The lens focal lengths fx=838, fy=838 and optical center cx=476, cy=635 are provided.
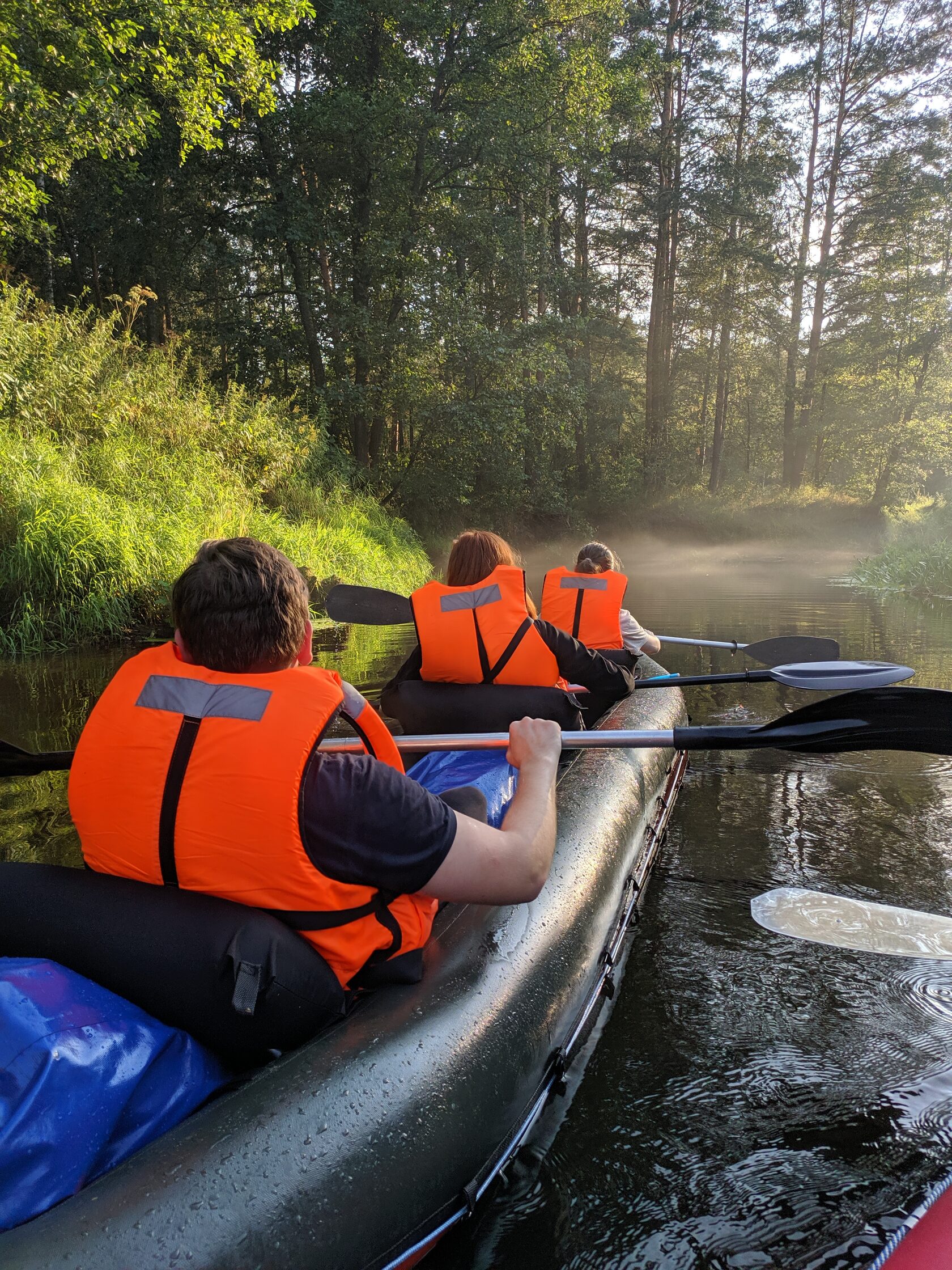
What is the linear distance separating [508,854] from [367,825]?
0.29m

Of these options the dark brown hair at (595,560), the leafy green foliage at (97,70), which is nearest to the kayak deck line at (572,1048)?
the dark brown hair at (595,560)

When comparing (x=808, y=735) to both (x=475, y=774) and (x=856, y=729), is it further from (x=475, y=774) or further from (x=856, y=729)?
(x=475, y=774)

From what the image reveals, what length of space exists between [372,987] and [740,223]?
23.9 metres

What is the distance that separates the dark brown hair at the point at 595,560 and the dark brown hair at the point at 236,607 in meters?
3.33

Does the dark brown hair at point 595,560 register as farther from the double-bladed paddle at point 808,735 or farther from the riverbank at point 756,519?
the riverbank at point 756,519

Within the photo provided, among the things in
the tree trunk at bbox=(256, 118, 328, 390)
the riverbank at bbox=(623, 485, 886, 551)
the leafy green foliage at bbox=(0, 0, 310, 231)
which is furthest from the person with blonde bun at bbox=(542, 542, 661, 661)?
the riverbank at bbox=(623, 485, 886, 551)

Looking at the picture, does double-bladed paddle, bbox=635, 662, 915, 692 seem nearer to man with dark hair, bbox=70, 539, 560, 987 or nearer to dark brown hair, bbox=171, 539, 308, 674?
man with dark hair, bbox=70, 539, 560, 987

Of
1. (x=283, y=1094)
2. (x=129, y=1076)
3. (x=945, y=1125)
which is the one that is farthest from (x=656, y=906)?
(x=129, y=1076)

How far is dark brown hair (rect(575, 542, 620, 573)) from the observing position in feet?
15.3

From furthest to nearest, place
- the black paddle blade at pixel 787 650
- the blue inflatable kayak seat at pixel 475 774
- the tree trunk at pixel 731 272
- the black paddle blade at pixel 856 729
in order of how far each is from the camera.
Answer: the tree trunk at pixel 731 272 → the black paddle blade at pixel 787 650 → the blue inflatable kayak seat at pixel 475 774 → the black paddle blade at pixel 856 729

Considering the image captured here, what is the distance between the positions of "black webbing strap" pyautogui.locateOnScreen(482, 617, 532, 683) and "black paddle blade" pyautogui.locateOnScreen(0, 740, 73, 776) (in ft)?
4.79

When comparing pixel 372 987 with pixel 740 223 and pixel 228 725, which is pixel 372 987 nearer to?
pixel 228 725

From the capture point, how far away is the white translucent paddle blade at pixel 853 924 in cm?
264

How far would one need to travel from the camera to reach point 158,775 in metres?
1.37
